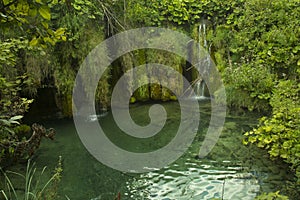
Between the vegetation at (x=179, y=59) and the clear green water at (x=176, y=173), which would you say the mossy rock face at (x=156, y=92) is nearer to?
the vegetation at (x=179, y=59)

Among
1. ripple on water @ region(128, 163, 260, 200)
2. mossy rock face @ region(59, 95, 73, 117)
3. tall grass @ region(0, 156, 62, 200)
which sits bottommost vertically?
ripple on water @ region(128, 163, 260, 200)

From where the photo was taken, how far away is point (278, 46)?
254 inches

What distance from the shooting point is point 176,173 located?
14.6 feet

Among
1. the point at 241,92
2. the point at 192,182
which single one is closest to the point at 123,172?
the point at 192,182

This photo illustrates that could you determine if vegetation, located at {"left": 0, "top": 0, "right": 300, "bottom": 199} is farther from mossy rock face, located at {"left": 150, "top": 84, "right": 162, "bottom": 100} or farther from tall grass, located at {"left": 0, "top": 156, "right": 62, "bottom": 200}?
tall grass, located at {"left": 0, "top": 156, "right": 62, "bottom": 200}

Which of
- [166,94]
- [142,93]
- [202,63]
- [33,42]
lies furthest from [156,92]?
[33,42]

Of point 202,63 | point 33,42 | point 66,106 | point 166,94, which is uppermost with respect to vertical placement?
point 202,63

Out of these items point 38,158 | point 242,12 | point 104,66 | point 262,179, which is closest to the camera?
point 262,179

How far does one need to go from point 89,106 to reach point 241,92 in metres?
3.53

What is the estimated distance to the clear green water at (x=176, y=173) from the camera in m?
3.91

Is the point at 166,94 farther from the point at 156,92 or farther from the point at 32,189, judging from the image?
the point at 32,189

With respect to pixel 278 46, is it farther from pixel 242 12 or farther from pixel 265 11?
pixel 242 12

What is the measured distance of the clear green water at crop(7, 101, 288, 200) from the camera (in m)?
3.91

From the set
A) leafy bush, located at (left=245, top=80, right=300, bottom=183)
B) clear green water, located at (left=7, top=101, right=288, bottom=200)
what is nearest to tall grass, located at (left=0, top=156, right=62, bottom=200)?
clear green water, located at (left=7, top=101, right=288, bottom=200)
